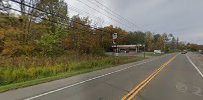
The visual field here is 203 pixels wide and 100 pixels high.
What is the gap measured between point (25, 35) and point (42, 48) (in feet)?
12.9

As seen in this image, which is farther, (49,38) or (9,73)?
(49,38)

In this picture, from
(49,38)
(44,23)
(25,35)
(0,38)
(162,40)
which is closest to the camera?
(0,38)

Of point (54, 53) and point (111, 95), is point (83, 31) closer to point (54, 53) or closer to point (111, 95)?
point (54, 53)

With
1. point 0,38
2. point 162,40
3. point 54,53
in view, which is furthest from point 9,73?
point 162,40

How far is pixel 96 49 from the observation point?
54750 millimetres

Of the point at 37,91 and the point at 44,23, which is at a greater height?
the point at 44,23

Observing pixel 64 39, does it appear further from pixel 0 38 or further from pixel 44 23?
pixel 0 38

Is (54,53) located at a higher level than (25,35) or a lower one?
lower

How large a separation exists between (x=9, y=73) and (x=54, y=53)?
3069cm

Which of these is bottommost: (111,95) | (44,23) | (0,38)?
(111,95)

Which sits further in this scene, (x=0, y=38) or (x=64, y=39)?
(x=64, y=39)

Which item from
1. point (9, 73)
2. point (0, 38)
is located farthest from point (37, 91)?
point (0, 38)

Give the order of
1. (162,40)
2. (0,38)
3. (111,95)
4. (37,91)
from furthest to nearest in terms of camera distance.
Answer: (162,40) → (0,38) → (37,91) → (111,95)

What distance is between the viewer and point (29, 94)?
11.0 metres
